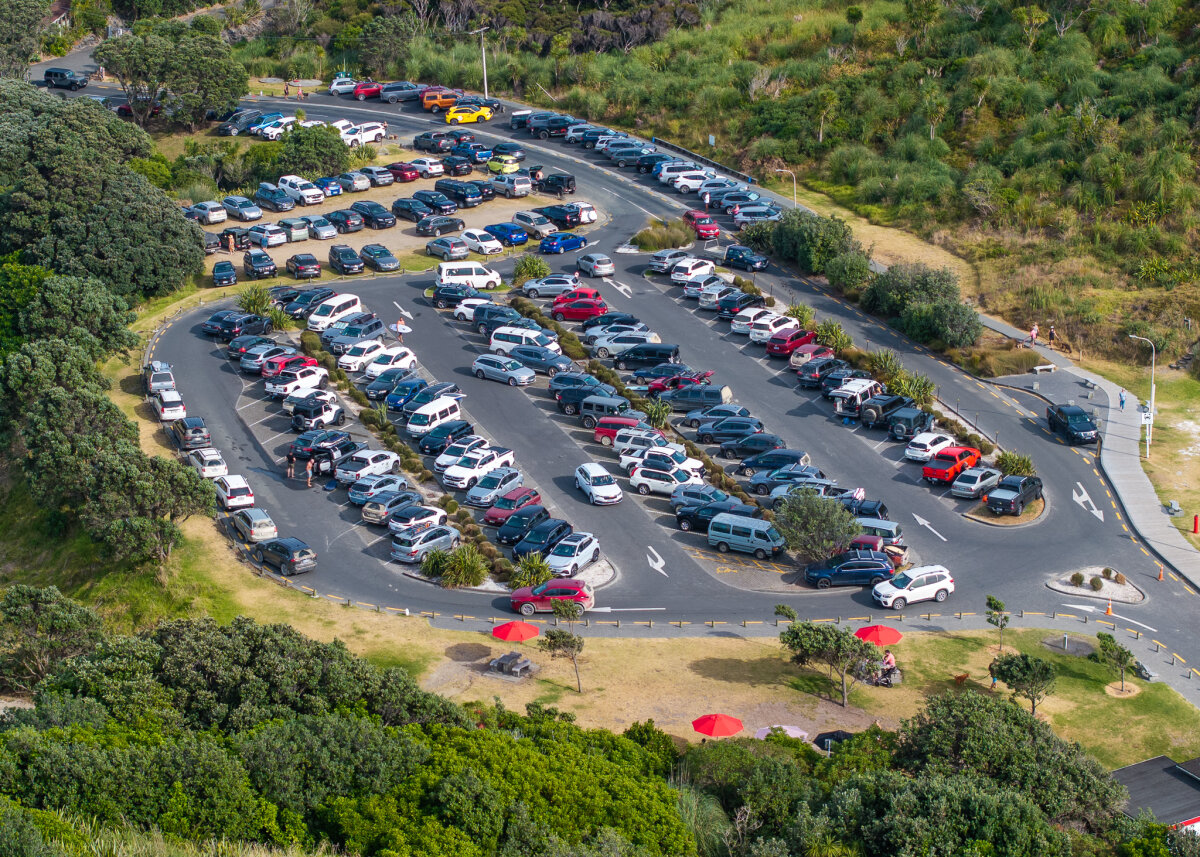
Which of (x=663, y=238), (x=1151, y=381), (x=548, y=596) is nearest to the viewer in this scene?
(x=548, y=596)

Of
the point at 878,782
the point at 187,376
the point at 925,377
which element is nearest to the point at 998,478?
the point at 925,377

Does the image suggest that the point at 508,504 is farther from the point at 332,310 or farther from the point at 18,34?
the point at 18,34

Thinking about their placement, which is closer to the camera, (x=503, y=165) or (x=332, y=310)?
(x=332, y=310)

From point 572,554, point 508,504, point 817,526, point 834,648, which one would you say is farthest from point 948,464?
point 508,504

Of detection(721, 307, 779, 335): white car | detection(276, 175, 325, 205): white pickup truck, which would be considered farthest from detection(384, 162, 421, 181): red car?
detection(721, 307, 779, 335): white car

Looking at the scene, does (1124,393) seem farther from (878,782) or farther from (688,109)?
(688,109)

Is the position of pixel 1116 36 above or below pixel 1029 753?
above
